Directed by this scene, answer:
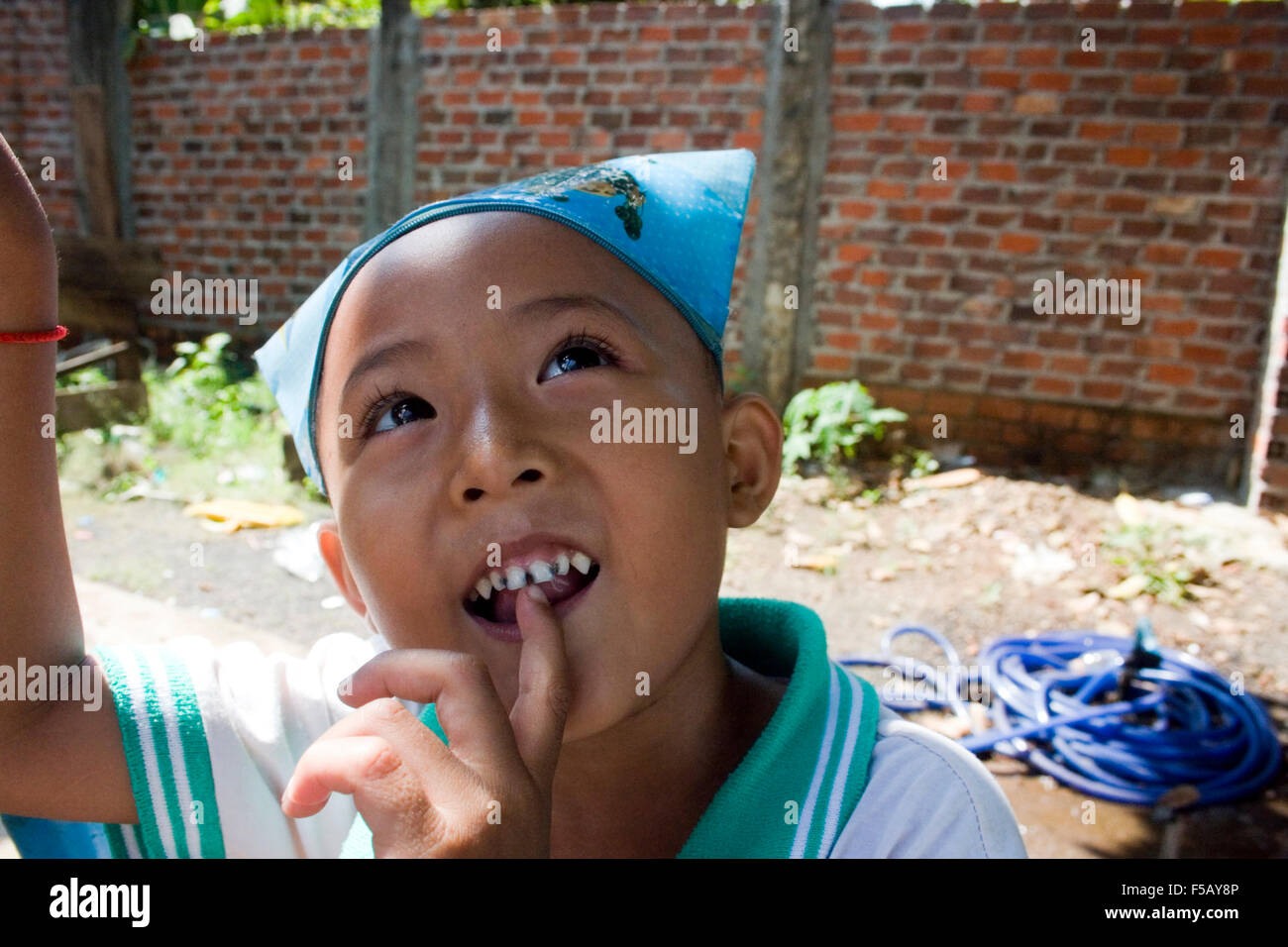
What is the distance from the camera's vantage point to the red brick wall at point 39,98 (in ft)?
22.6

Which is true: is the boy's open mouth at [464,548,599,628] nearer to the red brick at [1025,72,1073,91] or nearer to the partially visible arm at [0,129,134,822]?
the partially visible arm at [0,129,134,822]

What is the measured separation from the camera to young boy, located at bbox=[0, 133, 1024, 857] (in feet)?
3.39

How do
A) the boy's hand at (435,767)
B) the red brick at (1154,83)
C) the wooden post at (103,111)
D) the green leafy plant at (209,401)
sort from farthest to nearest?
the wooden post at (103,111) < the green leafy plant at (209,401) < the red brick at (1154,83) < the boy's hand at (435,767)

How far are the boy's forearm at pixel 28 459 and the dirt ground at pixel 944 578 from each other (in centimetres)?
218

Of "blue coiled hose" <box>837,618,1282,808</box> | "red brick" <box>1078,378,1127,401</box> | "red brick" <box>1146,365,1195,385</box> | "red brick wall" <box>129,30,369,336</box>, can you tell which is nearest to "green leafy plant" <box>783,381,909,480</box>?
"red brick" <box>1078,378,1127,401</box>

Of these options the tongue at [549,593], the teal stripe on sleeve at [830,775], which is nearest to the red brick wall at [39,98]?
the tongue at [549,593]

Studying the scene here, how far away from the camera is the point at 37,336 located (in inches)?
39.5

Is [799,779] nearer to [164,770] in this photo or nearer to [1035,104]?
[164,770]

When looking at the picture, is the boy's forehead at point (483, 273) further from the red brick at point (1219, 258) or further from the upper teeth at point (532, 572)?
the red brick at point (1219, 258)

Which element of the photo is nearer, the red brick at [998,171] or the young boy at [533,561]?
the young boy at [533,561]

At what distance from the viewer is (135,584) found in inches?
140

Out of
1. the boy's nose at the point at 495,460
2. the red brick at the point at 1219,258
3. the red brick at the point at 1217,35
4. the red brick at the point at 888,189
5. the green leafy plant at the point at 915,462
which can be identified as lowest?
the green leafy plant at the point at 915,462
